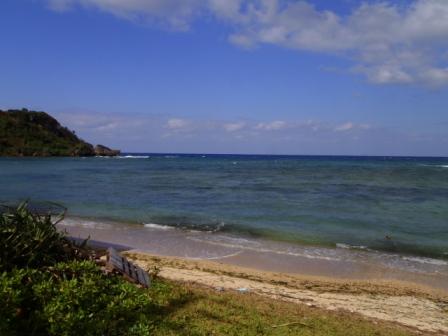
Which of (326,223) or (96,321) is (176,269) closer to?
(96,321)

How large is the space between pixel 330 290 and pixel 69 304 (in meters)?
5.80

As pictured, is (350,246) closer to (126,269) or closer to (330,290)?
(330,290)

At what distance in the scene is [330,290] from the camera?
30.5 feet

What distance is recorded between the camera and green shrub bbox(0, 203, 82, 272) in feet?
17.6

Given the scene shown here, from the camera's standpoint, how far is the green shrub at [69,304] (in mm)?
4621

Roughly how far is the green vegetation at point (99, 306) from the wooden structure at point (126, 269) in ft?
0.63

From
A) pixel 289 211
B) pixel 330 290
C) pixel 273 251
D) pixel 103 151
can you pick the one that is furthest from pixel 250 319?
pixel 103 151

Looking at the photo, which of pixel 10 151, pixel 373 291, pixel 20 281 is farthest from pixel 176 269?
pixel 10 151

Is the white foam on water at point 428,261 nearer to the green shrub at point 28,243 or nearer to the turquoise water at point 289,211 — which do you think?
the turquoise water at point 289,211

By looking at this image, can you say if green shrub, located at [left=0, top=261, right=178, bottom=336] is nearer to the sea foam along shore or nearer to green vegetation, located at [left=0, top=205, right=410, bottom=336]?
green vegetation, located at [left=0, top=205, right=410, bottom=336]

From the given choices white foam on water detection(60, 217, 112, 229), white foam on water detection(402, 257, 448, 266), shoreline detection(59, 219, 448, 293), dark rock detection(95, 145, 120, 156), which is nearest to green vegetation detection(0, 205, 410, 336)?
shoreline detection(59, 219, 448, 293)

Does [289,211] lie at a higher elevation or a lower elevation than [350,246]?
higher

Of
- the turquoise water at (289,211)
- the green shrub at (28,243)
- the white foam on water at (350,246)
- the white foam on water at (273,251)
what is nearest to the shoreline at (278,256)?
the white foam on water at (273,251)

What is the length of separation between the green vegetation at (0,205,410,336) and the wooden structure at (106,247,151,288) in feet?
0.63
